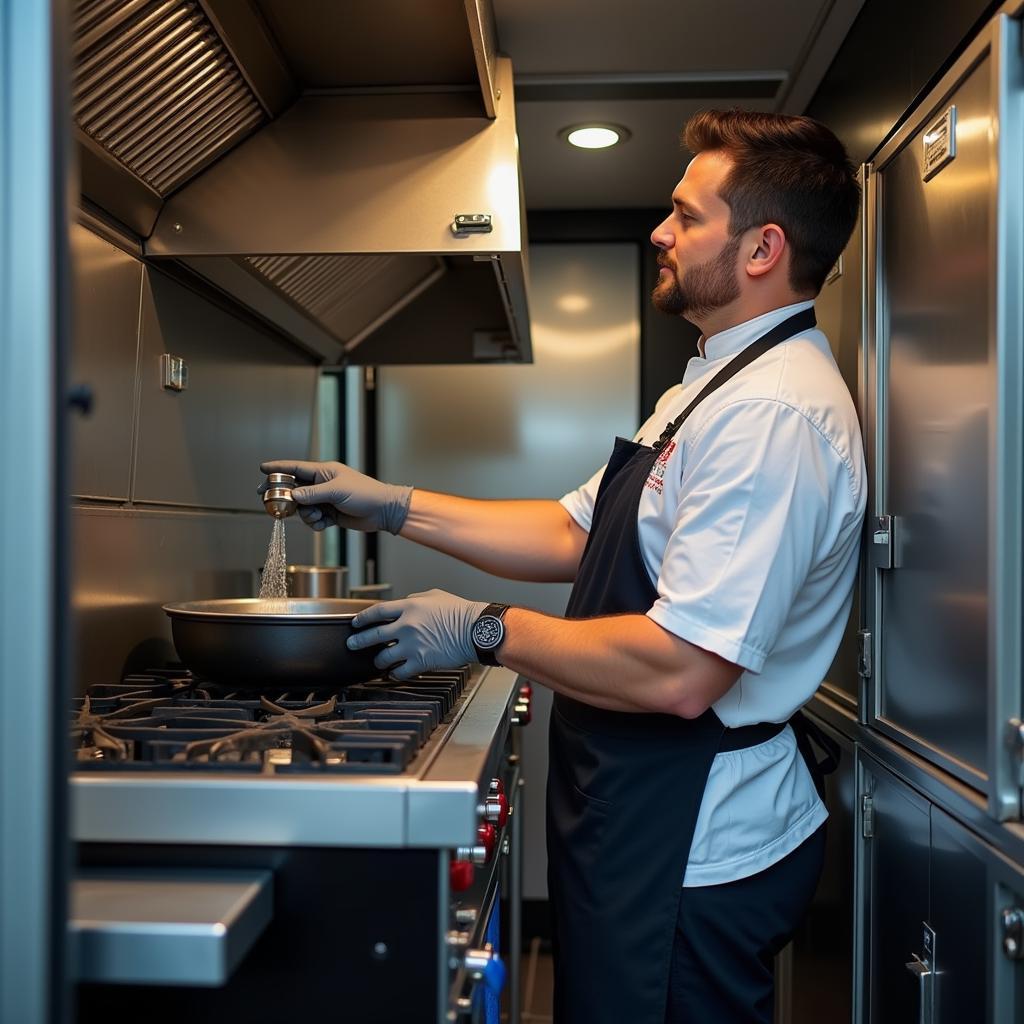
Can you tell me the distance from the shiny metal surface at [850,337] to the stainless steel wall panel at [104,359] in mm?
1111

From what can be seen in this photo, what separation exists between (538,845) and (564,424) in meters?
1.28

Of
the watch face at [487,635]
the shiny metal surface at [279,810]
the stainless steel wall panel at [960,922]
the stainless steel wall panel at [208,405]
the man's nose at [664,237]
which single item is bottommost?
the stainless steel wall panel at [960,922]

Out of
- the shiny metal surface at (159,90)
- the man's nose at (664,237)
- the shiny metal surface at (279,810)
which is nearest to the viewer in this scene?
the shiny metal surface at (279,810)

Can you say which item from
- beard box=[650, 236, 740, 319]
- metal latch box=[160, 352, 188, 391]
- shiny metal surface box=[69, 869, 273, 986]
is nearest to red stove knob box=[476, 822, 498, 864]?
shiny metal surface box=[69, 869, 273, 986]

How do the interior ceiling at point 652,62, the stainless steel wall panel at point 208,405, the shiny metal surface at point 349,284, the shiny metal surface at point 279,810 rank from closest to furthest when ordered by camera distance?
the shiny metal surface at point 279,810 → the stainless steel wall panel at point 208,405 → the interior ceiling at point 652,62 → the shiny metal surface at point 349,284

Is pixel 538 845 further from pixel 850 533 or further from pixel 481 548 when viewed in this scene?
pixel 850 533

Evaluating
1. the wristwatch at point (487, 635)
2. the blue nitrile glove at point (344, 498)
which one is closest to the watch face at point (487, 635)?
the wristwatch at point (487, 635)

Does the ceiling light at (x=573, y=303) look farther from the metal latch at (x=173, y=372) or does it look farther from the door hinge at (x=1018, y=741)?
the door hinge at (x=1018, y=741)

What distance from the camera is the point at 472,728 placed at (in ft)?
4.08

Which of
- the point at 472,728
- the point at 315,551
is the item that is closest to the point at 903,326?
the point at 472,728

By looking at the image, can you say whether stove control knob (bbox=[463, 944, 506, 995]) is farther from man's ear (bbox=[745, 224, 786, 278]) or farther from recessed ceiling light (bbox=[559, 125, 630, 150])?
recessed ceiling light (bbox=[559, 125, 630, 150])

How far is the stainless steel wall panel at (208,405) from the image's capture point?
1.68 m

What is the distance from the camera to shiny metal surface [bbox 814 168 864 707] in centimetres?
164

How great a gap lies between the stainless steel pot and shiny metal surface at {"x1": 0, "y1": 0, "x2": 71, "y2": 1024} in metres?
0.58
